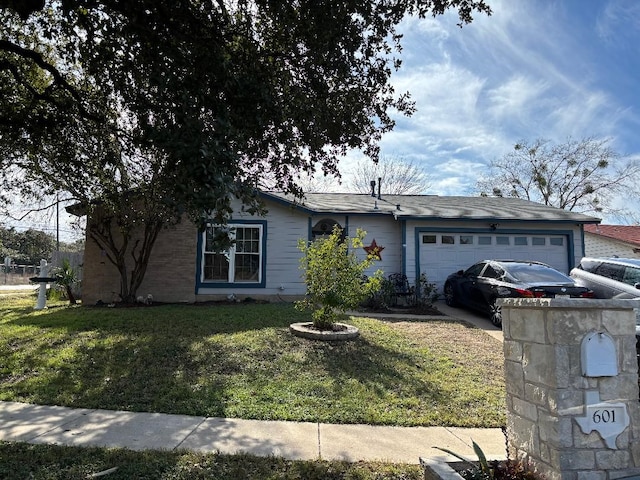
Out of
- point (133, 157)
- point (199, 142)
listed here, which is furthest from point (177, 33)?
point (133, 157)

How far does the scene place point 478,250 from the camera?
1417 centimetres

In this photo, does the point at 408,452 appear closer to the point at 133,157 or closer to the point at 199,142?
the point at 199,142

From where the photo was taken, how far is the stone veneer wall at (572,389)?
2662 mm

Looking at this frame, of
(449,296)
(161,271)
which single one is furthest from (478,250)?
(161,271)

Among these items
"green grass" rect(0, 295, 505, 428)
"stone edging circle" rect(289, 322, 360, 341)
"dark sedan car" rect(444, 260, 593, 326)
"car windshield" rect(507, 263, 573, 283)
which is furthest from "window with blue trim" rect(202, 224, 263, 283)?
"car windshield" rect(507, 263, 573, 283)

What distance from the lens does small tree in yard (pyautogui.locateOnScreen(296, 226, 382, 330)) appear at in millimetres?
7621

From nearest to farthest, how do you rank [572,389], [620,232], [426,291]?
[572,389]
[426,291]
[620,232]

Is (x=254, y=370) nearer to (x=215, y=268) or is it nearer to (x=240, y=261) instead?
(x=240, y=261)

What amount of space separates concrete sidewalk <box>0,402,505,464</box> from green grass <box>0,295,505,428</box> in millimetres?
230

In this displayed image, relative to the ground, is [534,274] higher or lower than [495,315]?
higher

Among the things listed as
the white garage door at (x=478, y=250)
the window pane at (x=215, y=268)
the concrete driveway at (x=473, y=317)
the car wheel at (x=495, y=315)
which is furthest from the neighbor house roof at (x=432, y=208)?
the car wheel at (x=495, y=315)

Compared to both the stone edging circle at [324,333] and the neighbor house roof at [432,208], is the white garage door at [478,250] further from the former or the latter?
the stone edging circle at [324,333]

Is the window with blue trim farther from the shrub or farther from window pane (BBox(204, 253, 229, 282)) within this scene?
the shrub

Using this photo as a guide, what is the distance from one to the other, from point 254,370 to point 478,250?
10260 millimetres
